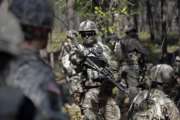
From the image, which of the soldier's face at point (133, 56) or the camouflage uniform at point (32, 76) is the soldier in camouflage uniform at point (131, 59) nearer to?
the soldier's face at point (133, 56)

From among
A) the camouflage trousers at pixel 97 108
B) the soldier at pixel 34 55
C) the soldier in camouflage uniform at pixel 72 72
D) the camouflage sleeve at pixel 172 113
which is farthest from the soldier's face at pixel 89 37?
the soldier at pixel 34 55

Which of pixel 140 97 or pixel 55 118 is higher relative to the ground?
pixel 55 118

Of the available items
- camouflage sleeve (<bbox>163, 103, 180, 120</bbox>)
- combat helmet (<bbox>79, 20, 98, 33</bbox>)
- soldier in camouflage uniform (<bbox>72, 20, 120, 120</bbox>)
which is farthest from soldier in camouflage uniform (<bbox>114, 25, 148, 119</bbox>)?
camouflage sleeve (<bbox>163, 103, 180, 120</bbox>)

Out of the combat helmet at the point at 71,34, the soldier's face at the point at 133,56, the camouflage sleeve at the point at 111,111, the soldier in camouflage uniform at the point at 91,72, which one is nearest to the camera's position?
the combat helmet at the point at 71,34

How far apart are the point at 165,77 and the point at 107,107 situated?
2980 mm

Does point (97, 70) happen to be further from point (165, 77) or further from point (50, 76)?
point (50, 76)

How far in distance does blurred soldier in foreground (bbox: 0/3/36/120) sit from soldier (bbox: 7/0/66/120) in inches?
24.7

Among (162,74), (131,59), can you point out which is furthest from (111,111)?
(162,74)

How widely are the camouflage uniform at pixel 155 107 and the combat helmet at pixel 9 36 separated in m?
5.82

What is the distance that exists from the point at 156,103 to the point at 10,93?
6.16 metres

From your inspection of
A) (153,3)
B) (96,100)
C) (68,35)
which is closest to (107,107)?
(96,100)

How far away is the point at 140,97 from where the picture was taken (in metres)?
9.16

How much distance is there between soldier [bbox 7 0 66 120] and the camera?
3594 mm

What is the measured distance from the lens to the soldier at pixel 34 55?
3594mm
